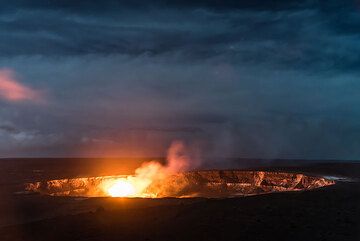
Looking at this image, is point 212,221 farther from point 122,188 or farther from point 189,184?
point 189,184

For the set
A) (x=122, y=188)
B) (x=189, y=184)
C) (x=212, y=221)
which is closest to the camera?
(x=212, y=221)

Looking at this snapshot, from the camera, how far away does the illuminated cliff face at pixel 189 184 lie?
6041cm

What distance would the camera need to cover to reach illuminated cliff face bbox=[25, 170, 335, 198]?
2378 inches

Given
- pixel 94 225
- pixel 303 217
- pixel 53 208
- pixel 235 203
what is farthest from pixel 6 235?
pixel 303 217

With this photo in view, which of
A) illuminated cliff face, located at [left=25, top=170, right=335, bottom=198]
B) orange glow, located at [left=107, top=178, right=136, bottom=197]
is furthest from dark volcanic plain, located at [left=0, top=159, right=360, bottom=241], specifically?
orange glow, located at [left=107, top=178, right=136, bottom=197]

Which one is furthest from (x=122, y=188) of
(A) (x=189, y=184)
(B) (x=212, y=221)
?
(B) (x=212, y=221)

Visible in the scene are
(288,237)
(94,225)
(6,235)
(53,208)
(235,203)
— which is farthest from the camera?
(53,208)

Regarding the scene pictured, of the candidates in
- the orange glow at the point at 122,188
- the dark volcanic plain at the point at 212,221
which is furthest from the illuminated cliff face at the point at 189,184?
the dark volcanic plain at the point at 212,221

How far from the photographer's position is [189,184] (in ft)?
225

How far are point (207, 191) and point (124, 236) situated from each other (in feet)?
127

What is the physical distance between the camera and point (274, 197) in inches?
1447

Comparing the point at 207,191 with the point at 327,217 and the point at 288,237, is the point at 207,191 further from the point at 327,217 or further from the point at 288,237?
the point at 288,237

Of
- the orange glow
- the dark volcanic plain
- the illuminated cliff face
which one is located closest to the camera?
the dark volcanic plain

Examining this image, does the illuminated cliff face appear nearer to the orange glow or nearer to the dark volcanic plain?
the orange glow
